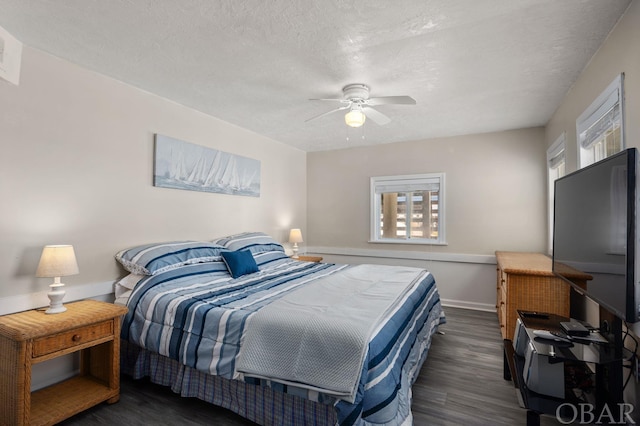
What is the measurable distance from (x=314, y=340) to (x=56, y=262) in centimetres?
175

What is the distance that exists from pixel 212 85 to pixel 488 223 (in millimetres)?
3778

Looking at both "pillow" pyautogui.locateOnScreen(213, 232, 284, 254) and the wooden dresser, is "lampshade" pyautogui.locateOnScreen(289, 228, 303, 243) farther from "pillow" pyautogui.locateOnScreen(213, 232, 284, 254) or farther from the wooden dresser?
the wooden dresser

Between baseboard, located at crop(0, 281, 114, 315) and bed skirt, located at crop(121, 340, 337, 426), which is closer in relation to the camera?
bed skirt, located at crop(121, 340, 337, 426)

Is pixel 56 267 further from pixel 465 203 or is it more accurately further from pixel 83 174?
pixel 465 203

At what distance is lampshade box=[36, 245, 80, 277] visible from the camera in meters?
1.99

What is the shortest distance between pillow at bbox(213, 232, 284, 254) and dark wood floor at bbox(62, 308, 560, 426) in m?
1.49

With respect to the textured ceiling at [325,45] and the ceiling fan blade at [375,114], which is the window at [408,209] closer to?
the textured ceiling at [325,45]

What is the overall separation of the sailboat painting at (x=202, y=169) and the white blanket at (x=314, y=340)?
6.14ft

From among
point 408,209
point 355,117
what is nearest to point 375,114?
point 355,117

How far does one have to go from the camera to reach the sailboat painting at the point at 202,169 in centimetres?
309

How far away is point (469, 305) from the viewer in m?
4.30

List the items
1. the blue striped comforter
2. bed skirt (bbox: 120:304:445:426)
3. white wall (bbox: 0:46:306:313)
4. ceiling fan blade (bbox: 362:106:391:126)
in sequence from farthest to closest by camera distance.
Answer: ceiling fan blade (bbox: 362:106:391:126)
white wall (bbox: 0:46:306:313)
bed skirt (bbox: 120:304:445:426)
the blue striped comforter

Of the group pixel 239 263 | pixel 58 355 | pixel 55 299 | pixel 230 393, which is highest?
pixel 239 263

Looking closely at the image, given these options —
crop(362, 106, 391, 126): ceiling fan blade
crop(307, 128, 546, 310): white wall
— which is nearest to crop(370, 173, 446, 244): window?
crop(307, 128, 546, 310): white wall
